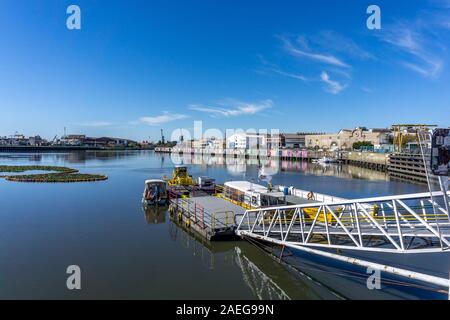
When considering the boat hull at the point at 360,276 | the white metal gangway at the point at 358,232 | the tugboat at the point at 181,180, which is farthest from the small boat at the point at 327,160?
the boat hull at the point at 360,276

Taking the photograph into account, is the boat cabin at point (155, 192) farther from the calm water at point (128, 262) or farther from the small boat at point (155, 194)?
the calm water at point (128, 262)

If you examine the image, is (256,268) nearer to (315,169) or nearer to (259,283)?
(259,283)

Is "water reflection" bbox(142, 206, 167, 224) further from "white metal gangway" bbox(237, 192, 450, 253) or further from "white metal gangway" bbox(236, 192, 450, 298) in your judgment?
"white metal gangway" bbox(236, 192, 450, 298)

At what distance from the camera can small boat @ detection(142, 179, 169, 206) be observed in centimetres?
3149

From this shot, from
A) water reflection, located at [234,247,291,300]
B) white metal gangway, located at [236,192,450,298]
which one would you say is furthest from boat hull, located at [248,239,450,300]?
water reflection, located at [234,247,291,300]

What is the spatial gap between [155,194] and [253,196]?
41.9 feet

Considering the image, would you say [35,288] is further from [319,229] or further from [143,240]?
[319,229]

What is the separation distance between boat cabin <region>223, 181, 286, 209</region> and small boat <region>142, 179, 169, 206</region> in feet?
24.7

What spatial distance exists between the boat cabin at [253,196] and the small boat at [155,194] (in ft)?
24.7

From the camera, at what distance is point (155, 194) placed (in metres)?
31.7

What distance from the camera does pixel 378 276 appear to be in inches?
513

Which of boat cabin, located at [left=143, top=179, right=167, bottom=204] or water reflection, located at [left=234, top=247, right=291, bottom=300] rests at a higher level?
boat cabin, located at [left=143, top=179, right=167, bottom=204]

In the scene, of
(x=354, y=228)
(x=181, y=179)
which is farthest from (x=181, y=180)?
(x=354, y=228)

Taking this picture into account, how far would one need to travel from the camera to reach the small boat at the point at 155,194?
31494 mm
